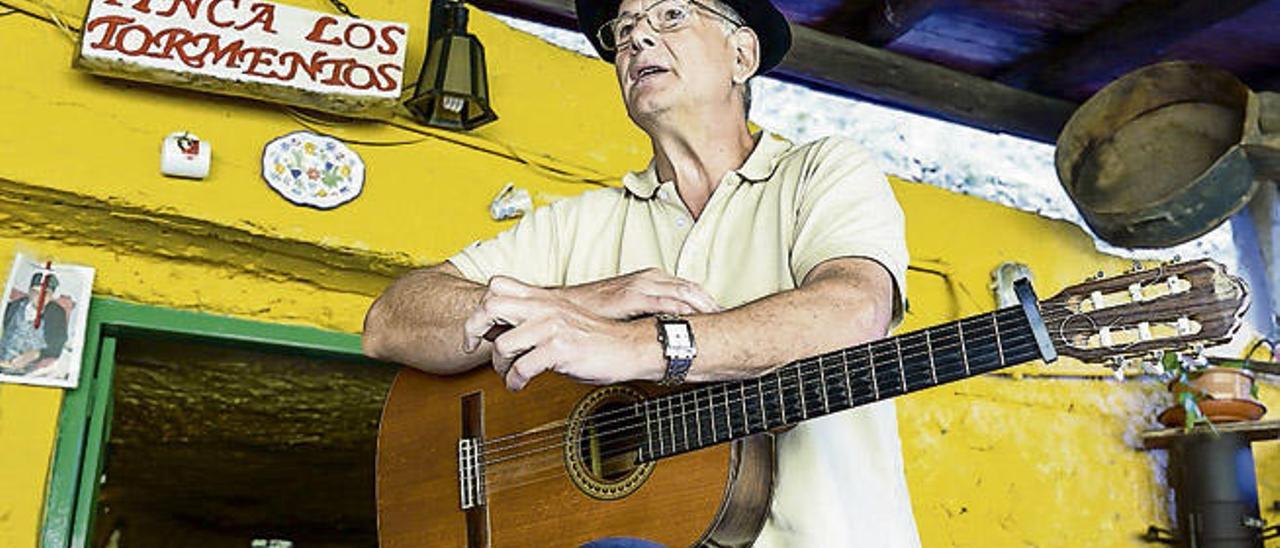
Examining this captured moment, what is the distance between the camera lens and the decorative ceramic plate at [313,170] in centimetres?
251

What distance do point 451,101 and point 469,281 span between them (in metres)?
0.94

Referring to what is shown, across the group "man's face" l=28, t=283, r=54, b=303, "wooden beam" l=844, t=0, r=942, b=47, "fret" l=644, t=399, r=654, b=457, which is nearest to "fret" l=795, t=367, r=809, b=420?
"fret" l=644, t=399, r=654, b=457

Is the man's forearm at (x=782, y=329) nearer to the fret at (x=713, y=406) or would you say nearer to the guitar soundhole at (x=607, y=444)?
the fret at (x=713, y=406)

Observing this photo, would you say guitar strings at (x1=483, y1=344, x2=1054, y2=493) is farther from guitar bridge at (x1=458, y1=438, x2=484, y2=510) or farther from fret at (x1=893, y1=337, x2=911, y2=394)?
fret at (x1=893, y1=337, x2=911, y2=394)

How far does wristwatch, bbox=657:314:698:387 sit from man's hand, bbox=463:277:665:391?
0.01 m

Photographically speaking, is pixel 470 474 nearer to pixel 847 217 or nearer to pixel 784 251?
pixel 784 251

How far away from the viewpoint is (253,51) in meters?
2.48

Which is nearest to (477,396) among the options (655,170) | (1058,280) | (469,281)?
(469,281)

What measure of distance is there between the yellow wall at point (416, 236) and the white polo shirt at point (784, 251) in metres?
0.71

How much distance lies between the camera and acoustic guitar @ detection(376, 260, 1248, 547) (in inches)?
50.1

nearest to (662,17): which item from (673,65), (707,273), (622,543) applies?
(673,65)

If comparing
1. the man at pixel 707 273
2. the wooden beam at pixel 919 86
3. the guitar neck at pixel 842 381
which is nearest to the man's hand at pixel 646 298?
the man at pixel 707 273

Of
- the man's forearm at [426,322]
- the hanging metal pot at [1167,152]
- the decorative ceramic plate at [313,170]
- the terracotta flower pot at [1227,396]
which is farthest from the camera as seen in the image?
the terracotta flower pot at [1227,396]

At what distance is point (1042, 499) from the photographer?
3285 mm
